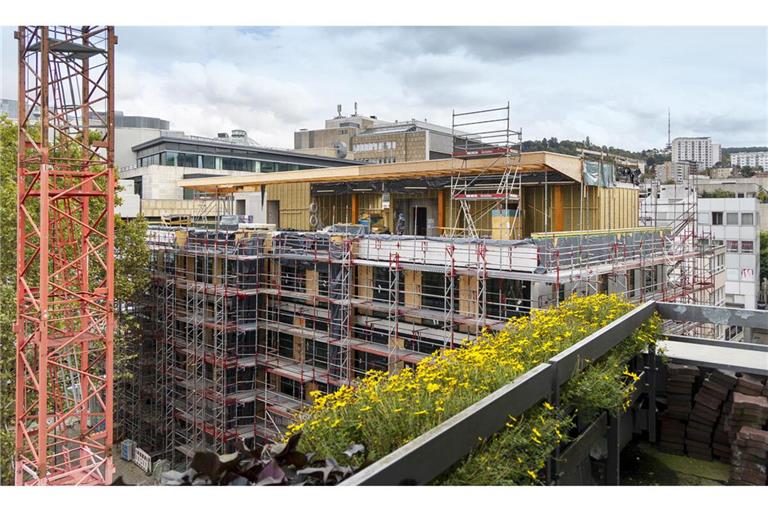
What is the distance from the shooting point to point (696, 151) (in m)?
36.8

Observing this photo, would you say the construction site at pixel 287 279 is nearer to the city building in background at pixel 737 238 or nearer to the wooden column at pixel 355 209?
the wooden column at pixel 355 209

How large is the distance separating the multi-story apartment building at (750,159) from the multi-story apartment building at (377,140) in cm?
1702

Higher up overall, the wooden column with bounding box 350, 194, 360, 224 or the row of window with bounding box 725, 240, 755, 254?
the wooden column with bounding box 350, 194, 360, 224

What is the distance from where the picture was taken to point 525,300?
682 inches

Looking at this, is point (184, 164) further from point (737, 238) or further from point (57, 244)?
point (737, 238)

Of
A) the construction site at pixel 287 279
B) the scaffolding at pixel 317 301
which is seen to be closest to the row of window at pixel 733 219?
the construction site at pixel 287 279

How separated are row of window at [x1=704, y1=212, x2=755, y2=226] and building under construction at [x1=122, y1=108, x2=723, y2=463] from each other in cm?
2481

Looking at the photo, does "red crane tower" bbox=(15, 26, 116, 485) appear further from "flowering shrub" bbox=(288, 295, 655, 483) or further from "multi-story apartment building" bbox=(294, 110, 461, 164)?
"multi-story apartment building" bbox=(294, 110, 461, 164)

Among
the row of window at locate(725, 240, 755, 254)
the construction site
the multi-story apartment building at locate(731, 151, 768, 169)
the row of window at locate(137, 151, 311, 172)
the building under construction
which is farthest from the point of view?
the row of window at locate(725, 240, 755, 254)

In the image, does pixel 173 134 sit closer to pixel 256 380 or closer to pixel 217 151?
pixel 217 151

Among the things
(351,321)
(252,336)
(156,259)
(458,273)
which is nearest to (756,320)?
(458,273)

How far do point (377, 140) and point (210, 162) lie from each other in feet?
51.8

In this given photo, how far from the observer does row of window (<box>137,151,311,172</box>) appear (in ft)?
157

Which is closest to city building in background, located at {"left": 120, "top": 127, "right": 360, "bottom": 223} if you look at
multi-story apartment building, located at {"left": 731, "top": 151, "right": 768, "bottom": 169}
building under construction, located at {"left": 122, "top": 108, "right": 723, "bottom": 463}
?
building under construction, located at {"left": 122, "top": 108, "right": 723, "bottom": 463}
